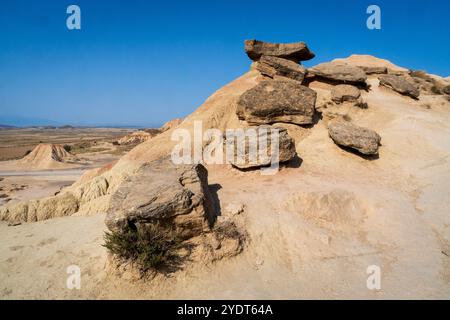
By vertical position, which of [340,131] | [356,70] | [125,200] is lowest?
[125,200]

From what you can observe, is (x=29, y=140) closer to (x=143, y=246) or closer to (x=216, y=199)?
(x=216, y=199)

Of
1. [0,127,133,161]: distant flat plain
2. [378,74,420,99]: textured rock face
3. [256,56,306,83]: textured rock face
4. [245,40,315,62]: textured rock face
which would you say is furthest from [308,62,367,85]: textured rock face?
[0,127,133,161]: distant flat plain

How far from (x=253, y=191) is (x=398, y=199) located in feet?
14.6

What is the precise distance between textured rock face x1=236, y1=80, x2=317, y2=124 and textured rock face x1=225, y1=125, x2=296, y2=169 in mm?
2696

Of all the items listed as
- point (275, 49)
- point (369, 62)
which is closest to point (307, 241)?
point (275, 49)

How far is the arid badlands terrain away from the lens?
619 cm

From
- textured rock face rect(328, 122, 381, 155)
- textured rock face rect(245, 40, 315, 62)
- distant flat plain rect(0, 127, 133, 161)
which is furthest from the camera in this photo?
distant flat plain rect(0, 127, 133, 161)

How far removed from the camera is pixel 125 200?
6.60 meters

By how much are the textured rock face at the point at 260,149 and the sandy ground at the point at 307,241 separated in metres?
0.49

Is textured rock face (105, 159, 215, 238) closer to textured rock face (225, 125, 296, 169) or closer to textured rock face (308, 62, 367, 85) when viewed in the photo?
textured rock face (225, 125, 296, 169)
